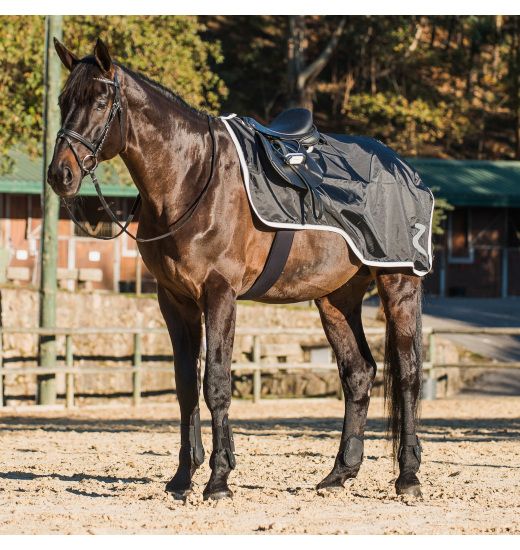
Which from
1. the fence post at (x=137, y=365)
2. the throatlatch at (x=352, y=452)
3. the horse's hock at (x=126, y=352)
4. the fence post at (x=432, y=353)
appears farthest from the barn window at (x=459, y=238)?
the throatlatch at (x=352, y=452)

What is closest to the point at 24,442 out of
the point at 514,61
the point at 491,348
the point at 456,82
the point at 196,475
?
the point at 196,475

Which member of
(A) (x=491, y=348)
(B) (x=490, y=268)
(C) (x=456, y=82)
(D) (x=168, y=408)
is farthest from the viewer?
(C) (x=456, y=82)

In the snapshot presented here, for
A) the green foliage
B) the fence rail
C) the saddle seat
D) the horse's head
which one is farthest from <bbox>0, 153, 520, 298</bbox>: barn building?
the horse's head

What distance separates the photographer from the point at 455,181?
78.2 feet

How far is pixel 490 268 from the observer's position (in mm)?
23984

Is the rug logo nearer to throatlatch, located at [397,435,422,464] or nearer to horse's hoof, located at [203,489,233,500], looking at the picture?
throatlatch, located at [397,435,422,464]

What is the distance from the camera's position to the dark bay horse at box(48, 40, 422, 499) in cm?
408

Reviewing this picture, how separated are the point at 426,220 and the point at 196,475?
220 centimetres

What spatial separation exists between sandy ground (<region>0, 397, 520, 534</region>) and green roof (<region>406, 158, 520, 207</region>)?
1474 centimetres

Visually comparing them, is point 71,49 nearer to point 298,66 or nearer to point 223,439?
point 223,439

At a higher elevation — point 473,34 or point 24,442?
point 473,34

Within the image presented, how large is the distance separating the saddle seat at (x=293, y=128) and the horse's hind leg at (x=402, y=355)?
0.94 metres

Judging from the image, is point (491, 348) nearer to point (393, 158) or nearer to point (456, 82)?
point (393, 158)

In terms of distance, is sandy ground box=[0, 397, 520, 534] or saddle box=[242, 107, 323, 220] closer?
sandy ground box=[0, 397, 520, 534]
